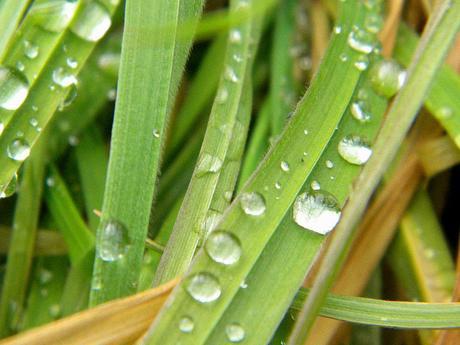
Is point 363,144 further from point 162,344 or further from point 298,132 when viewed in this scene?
point 162,344

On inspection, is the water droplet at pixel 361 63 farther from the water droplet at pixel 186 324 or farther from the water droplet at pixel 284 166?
the water droplet at pixel 186 324

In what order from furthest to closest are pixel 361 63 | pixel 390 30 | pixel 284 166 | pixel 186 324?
pixel 390 30 < pixel 361 63 < pixel 284 166 < pixel 186 324

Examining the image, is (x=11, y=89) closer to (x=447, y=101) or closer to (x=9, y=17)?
(x=9, y=17)

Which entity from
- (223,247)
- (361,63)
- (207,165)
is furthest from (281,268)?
(361,63)

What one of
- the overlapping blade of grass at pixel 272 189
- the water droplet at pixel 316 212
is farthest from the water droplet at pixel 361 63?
the water droplet at pixel 316 212

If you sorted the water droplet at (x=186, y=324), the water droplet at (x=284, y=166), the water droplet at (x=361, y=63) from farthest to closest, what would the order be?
the water droplet at (x=361, y=63)
the water droplet at (x=284, y=166)
the water droplet at (x=186, y=324)

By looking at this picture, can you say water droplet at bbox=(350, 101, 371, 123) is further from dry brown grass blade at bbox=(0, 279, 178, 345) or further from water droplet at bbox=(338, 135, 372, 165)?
dry brown grass blade at bbox=(0, 279, 178, 345)


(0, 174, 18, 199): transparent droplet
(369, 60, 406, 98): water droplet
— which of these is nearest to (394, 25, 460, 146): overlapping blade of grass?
(369, 60, 406, 98): water droplet
